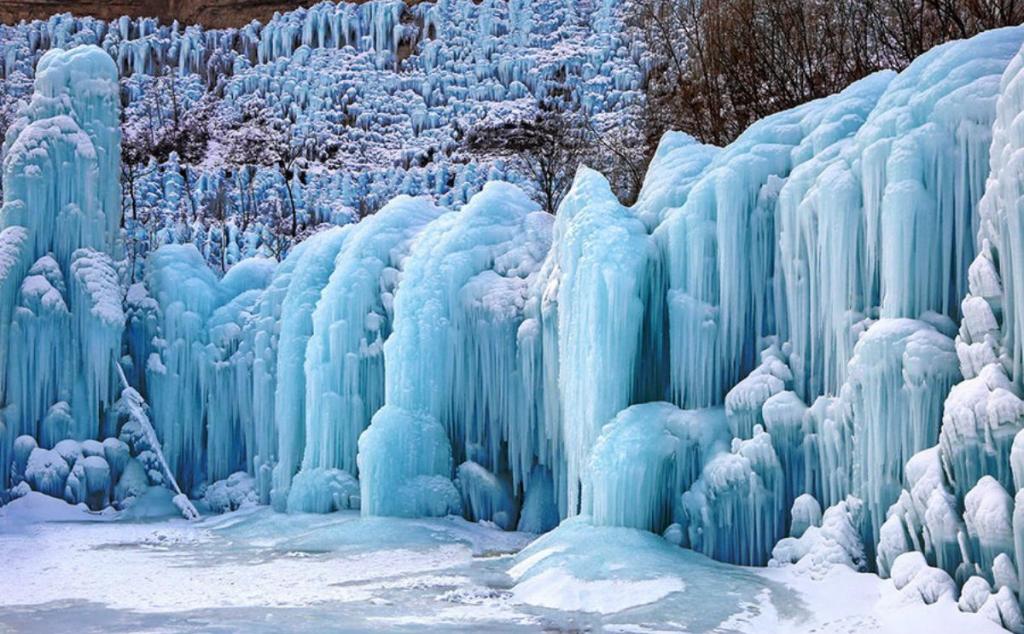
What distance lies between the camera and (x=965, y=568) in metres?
6.70

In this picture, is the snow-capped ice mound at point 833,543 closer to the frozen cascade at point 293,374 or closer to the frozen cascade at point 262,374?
the frozen cascade at point 293,374

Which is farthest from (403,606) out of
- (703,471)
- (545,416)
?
(545,416)

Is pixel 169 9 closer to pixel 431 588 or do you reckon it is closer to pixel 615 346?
pixel 615 346

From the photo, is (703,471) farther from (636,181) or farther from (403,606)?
(636,181)

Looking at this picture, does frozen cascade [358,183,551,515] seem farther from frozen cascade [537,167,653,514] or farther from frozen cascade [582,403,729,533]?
frozen cascade [582,403,729,533]

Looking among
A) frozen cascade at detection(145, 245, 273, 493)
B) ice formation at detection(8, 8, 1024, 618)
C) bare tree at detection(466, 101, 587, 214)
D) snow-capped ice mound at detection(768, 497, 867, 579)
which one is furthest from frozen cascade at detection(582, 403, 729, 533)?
bare tree at detection(466, 101, 587, 214)

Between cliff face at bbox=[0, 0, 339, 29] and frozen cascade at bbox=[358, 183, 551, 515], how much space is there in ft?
125

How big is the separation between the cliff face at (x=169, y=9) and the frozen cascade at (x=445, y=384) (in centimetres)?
3821

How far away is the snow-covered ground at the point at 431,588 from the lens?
23.9 feet

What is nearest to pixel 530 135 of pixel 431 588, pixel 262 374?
pixel 262 374

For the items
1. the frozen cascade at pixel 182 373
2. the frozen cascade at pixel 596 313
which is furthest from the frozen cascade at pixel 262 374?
the frozen cascade at pixel 596 313

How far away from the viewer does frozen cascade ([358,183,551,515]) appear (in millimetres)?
12461

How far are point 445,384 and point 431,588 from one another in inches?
166

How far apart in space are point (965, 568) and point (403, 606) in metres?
3.59
